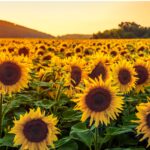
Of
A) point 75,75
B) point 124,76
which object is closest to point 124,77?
point 124,76

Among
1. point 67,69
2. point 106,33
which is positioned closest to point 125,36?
point 106,33

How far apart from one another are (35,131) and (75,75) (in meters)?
2.05

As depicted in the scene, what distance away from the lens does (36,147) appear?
14.6 ft

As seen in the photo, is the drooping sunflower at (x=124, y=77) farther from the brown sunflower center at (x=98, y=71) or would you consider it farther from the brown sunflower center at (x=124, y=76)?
the brown sunflower center at (x=98, y=71)

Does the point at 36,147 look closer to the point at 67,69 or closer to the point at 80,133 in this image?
the point at 80,133

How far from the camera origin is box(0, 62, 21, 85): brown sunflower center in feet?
18.4

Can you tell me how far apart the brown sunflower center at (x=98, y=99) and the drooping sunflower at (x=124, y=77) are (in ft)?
4.66

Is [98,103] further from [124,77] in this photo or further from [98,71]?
[98,71]

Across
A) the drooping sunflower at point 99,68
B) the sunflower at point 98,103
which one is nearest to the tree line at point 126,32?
the drooping sunflower at point 99,68

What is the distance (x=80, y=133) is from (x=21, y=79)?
3.50 feet

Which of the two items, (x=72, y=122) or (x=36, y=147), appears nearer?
(x=36, y=147)

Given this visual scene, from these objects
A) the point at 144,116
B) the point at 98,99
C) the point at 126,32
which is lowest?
the point at 144,116

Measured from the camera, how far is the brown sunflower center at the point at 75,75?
6.32 metres

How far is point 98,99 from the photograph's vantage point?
4.70 m
